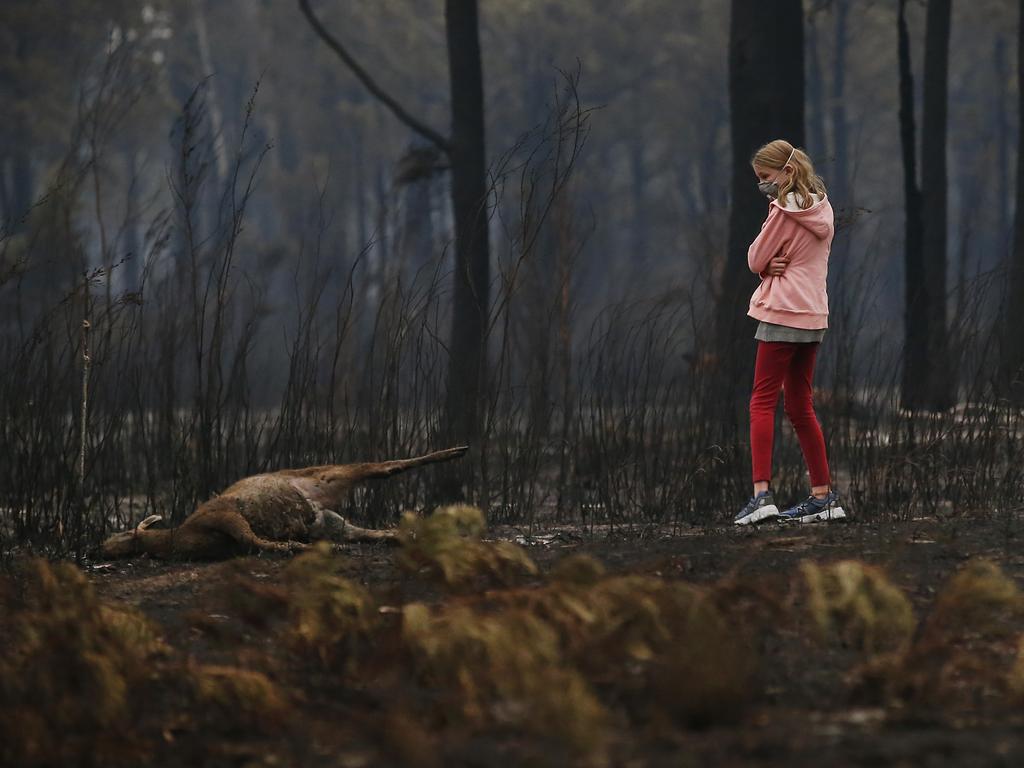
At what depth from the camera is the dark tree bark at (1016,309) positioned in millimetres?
5723

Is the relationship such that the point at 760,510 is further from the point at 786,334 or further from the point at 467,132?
the point at 467,132

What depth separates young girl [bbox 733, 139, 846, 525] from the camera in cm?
488

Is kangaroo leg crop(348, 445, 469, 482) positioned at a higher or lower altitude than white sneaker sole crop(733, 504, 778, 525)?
higher

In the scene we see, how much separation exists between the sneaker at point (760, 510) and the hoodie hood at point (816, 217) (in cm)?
89

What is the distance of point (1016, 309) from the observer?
8.88 metres

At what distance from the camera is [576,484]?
5871 mm

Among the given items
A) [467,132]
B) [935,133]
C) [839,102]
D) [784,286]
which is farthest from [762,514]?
[839,102]

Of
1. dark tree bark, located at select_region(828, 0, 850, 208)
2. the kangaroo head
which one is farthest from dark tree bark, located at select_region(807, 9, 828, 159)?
the kangaroo head

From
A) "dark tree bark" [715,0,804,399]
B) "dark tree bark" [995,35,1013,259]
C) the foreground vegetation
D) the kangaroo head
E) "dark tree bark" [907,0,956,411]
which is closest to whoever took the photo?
the foreground vegetation

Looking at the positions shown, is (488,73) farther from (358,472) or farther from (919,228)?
(358,472)

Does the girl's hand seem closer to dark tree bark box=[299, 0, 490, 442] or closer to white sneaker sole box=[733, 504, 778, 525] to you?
white sneaker sole box=[733, 504, 778, 525]

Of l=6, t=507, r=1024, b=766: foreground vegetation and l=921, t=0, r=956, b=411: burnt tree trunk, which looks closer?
l=6, t=507, r=1024, b=766: foreground vegetation

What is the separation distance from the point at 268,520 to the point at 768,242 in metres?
1.90

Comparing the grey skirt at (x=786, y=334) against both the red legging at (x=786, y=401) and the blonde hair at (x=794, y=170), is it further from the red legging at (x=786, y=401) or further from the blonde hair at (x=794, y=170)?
the blonde hair at (x=794, y=170)
